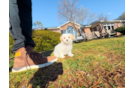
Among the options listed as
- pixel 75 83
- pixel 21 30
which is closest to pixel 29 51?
pixel 21 30

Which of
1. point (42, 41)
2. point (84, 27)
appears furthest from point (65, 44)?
point (84, 27)

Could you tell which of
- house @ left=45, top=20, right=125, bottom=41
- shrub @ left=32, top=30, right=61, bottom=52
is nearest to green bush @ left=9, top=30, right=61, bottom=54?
shrub @ left=32, top=30, right=61, bottom=52

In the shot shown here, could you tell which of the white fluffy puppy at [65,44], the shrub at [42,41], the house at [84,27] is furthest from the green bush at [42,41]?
the house at [84,27]

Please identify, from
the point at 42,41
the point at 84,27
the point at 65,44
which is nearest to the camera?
the point at 65,44

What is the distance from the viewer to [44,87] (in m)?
0.93

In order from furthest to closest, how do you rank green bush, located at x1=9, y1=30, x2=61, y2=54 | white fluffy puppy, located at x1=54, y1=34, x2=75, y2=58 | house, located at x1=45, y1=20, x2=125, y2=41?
1. house, located at x1=45, y1=20, x2=125, y2=41
2. green bush, located at x1=9, y1=30, x2=61, y2=54
3. white fluffy puppy, located at x1=54, y1=34, x2=75, y2=58

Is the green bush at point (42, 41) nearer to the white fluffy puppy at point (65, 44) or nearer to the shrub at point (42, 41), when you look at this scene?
the shrub at point (42, 41)

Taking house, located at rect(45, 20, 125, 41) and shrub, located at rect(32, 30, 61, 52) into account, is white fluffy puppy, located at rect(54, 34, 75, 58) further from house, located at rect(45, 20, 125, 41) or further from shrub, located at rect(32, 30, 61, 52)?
house, located at rect(45, 20, 125, 41)

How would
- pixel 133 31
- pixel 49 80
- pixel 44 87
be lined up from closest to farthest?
pixel 133 31 → pixel 44 87 → pixel 49 80

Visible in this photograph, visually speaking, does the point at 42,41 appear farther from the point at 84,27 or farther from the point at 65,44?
the point at 84,27

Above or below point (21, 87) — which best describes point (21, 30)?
above

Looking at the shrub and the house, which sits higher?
the house
